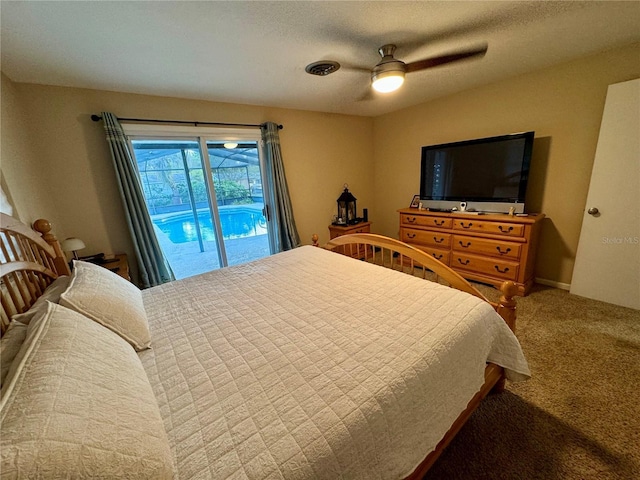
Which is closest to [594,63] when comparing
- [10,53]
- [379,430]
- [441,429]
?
[441,429]

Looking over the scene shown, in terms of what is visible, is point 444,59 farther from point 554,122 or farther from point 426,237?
point 426,237

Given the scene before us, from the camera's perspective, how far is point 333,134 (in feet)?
12.5

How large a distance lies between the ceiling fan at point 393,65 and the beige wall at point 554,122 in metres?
1.50

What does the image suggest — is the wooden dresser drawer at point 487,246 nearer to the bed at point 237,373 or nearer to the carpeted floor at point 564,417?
the carpeted floor at point 564,417

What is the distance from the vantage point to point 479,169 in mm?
2908

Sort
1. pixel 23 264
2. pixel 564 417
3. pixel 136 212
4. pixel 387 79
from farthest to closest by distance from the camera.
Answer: pixel 136 212 → pixel 387 79 → pixel 564 417 → pixel 23 264

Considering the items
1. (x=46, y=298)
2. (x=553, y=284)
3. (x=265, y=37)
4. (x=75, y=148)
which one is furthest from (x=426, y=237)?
(x=75, y=148)

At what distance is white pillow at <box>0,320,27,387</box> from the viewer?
723 mm

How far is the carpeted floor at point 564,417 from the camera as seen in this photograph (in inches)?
46.7

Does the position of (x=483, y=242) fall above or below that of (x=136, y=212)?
below

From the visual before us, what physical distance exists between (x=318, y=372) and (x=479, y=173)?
3.01 metres

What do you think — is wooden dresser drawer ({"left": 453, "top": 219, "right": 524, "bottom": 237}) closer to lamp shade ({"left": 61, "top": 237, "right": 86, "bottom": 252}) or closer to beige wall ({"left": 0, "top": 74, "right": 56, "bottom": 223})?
lamp shade ({"left": 61, "top": 237, "right": 86, "bottom": 252})

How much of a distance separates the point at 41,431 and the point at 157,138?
282 cm

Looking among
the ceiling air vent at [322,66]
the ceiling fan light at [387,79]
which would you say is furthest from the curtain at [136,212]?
the ceiling fan light at [387,79]
